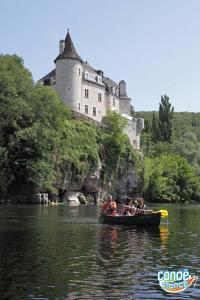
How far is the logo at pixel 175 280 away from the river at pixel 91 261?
250 millimetres

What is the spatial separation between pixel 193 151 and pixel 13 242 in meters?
113

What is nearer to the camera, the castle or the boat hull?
the boat hull

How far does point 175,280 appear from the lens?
16.8 metres

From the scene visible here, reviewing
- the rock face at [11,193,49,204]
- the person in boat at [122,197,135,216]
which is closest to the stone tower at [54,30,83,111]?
the rock face at [11,193,49,204]

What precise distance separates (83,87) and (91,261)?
78076 mm

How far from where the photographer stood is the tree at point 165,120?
132625 mm

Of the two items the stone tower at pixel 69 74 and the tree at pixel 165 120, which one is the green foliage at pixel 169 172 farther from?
the stone tower at pixel 69 74

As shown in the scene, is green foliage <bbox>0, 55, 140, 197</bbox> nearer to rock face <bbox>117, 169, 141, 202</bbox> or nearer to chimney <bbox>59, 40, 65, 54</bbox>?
rock face <bbox>117, 169, 141, 202</bbox>

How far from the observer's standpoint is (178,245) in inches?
1024

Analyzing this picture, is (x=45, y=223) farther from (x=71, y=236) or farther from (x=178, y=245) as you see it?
(x=178, y=245)

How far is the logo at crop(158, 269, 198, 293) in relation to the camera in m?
15.8

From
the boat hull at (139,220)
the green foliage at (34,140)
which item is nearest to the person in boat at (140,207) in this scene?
the boat hull at (139,220)

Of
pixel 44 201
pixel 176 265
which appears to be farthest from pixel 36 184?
pixel 176 265

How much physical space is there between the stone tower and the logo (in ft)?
250
